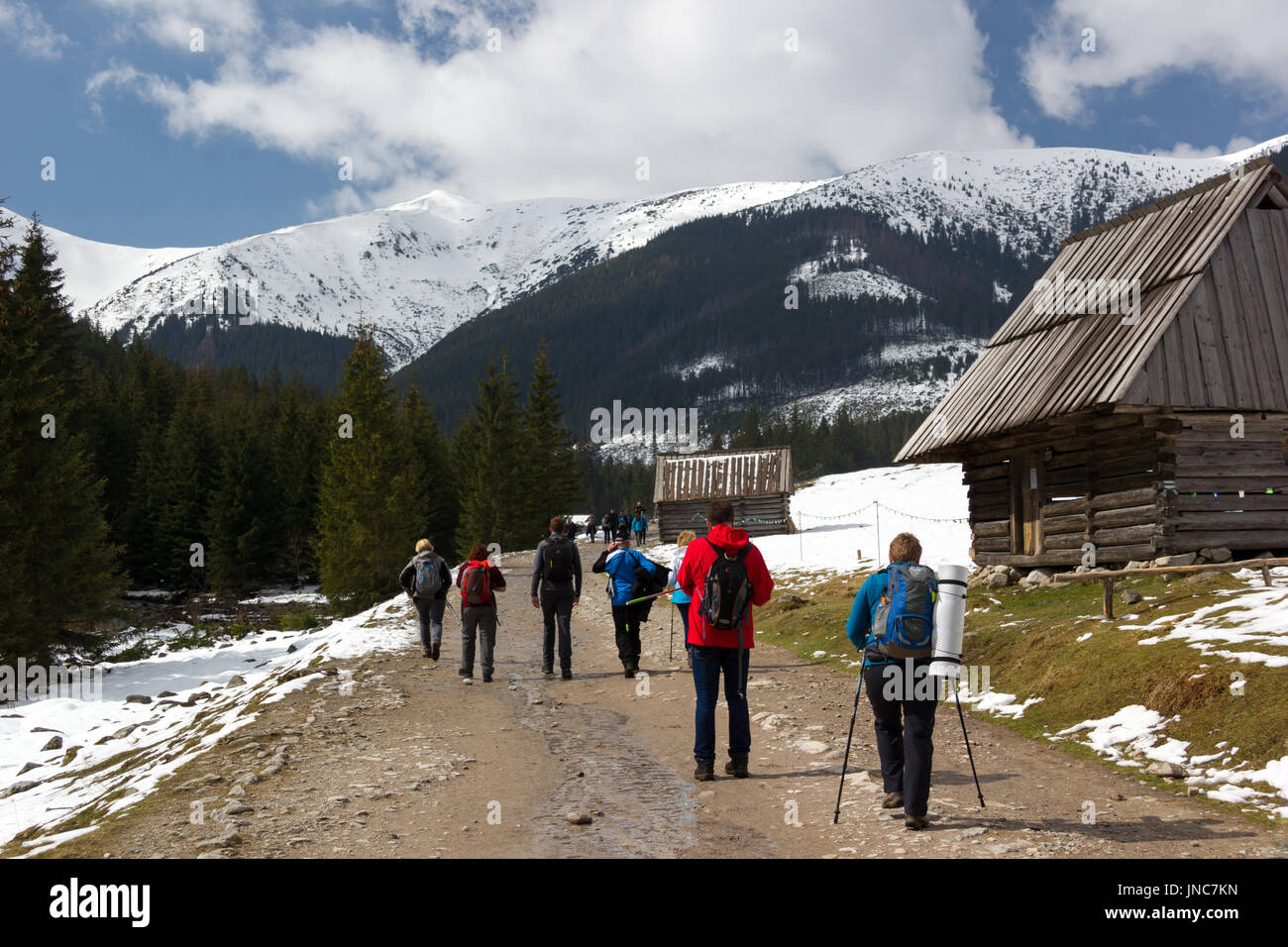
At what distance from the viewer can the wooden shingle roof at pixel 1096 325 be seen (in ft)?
52.9

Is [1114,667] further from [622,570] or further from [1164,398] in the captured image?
[622,570]

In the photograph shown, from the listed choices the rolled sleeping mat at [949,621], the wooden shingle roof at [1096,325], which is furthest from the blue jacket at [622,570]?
the rolled sleeping mat at [949,621]

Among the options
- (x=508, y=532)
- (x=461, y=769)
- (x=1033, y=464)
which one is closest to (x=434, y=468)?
(x=508, y=532)

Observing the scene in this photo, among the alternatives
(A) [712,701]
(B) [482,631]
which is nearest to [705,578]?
(A) [712,701]

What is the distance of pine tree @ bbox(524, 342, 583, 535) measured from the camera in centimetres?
5897

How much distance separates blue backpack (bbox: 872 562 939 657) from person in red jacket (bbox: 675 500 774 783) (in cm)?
161

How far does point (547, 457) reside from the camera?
61.0 metres

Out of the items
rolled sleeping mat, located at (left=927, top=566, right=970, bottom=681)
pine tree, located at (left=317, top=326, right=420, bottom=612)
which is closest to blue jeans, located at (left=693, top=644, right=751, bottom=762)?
rolled sleeping mat, located at (left=927, top=566, right=970, bottom=681)

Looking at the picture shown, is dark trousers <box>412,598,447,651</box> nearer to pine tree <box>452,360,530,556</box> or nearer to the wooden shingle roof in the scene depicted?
the wooden shingle roof

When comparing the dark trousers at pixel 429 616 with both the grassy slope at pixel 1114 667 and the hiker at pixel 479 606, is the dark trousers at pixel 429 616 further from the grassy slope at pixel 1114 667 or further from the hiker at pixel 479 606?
the grassy slope at pixel 1114 667

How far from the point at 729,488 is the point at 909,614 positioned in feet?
153

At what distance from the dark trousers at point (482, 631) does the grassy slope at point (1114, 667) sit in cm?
568
